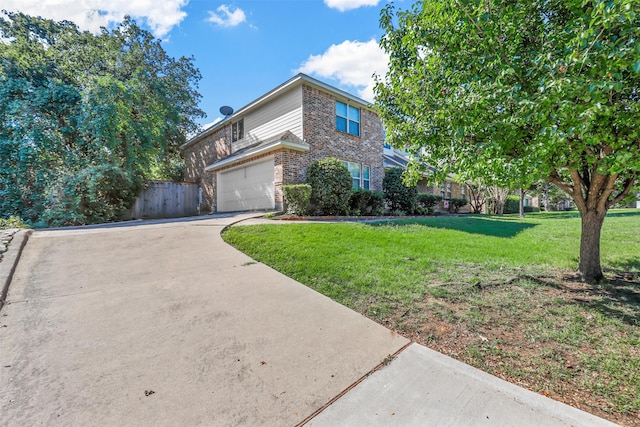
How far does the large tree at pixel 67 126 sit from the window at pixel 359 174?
30.0 feet

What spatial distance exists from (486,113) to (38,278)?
5945 millimetres

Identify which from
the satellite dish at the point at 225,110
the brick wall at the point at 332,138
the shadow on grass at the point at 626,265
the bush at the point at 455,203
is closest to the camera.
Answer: the shadow on grass at the point at 626,265

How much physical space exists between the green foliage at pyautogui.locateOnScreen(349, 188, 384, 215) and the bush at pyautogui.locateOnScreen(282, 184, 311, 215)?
2265mm

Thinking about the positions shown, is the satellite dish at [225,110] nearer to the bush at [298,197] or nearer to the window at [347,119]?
the window at [347,119]

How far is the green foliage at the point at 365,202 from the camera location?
11.4 m

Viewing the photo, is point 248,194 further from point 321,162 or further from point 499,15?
point 499,15

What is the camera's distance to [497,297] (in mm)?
3406

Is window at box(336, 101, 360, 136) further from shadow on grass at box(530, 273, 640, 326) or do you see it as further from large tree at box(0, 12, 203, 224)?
shadow on grass at box(530, 273, 640, 326)

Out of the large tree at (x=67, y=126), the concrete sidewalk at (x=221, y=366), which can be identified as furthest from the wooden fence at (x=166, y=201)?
the concrete sidewalk at (x=221, y=366)

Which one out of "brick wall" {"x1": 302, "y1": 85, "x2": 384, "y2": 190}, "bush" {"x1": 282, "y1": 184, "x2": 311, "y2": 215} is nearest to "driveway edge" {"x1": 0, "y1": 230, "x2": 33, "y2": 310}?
"bush" {"x1": 282, "y1": 184, "x2": 311, "y2": 215}

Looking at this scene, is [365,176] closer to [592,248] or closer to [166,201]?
[592,248]

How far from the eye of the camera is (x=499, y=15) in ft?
10.3

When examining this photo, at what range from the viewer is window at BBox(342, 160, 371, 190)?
1270cm

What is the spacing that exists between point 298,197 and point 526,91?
707 centimetres
